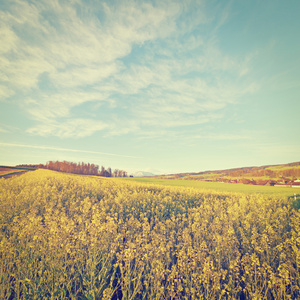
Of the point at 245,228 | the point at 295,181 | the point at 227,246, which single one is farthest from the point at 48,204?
the point at 295,181

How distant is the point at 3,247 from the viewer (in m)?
4.73

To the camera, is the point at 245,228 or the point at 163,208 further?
the point at 163,208

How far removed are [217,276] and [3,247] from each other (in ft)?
17.8

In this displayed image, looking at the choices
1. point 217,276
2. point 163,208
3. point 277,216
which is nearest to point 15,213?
point 163,208

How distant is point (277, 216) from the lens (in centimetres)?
1025

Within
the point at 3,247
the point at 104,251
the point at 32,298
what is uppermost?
the point at 3,247

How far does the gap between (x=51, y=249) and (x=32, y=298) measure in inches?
45.4

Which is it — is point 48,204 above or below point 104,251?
above

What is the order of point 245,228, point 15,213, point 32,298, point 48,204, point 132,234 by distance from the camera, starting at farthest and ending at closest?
point 48,204
point 15,213
point 245,228
point 132,234
point 32,298

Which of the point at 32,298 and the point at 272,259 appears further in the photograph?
the point at 272,259

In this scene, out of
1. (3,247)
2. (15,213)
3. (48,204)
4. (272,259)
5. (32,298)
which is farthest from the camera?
(48,204)

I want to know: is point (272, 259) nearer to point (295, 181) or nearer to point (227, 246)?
point (227, 246)

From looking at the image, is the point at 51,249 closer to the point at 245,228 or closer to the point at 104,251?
the point at 104,251

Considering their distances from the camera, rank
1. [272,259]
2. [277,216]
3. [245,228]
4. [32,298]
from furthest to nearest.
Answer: [277,216] → [245,228] → [272,259] → [32,298]
